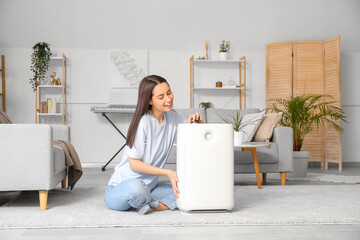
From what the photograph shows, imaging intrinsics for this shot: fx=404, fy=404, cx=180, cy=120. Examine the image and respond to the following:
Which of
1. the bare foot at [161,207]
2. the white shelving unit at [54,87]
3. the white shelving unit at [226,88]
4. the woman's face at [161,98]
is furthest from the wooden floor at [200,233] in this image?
the white shelving unit at [226,88]

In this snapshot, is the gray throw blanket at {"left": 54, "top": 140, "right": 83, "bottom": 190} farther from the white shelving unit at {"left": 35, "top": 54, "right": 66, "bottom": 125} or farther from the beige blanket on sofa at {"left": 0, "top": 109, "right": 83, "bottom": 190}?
the white shelving unit at {"left": 35, "top": 54, "right": 66, "bottom": 125}

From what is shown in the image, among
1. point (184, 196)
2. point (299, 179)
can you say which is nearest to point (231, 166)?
point (184, 196)

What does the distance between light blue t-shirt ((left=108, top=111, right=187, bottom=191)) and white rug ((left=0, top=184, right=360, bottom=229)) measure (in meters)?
0.22

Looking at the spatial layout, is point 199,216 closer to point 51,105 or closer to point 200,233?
point 200,233

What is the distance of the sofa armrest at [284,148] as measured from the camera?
375 cm

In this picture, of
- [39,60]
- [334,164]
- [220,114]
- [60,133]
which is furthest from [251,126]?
[39,60]

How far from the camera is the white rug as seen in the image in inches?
81.1

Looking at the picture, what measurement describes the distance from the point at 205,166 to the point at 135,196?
432 millimetres

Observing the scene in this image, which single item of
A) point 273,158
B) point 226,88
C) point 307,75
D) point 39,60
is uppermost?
point 39,60

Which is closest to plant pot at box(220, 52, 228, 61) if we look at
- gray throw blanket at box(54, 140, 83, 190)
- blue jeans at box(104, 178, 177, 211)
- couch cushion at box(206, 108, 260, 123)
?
couch cushion at box(206, 108, 260, 123)

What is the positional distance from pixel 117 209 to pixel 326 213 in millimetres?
1198

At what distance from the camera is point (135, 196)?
224 centimetres

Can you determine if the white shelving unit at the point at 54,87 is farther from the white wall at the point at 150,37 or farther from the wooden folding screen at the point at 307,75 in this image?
the wooden folding screen at the point at 307,75

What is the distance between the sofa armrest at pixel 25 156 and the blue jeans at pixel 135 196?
41 cm
